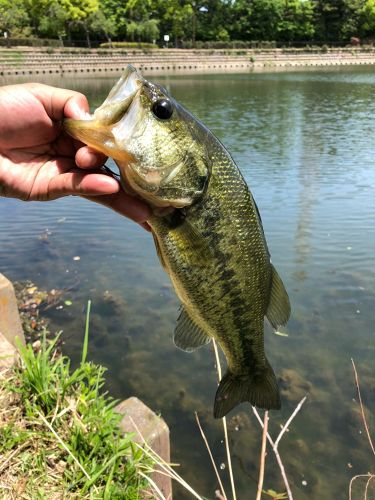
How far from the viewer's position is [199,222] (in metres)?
2.26

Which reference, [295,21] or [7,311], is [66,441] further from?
[295,21]

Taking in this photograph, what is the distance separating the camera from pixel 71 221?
10.1 m

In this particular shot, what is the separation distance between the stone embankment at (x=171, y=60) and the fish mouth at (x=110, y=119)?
1771 inches

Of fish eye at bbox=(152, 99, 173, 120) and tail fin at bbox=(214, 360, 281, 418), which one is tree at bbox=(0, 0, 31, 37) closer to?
fish eye at bbox=(152, 99, 173, 120)

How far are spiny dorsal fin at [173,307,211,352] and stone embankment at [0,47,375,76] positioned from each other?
44926mm

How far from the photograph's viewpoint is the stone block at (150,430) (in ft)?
10.4

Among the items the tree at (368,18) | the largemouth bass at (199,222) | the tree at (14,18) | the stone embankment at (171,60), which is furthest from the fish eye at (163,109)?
the tree at (368,18)

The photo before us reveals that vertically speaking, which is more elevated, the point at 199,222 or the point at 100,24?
the point at 100,24

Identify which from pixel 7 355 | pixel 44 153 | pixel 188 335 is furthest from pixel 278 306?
pixel 7 355

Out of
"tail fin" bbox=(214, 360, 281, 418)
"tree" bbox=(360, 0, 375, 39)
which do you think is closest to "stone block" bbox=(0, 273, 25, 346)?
"tail fin" bbox=(214, 360, 281, 418)

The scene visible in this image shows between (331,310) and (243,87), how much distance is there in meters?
35.1

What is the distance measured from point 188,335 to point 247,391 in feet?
1.72

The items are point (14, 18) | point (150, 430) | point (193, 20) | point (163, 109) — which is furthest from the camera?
point (193, 20)

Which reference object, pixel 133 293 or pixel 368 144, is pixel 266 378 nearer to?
pixel 133 293
